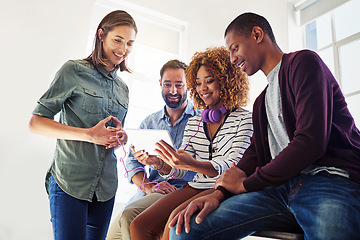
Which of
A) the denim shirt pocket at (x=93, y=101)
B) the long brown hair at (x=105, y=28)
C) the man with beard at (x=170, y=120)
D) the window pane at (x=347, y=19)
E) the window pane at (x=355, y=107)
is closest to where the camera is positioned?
the denim shirt pocket at (x=93, y=101)

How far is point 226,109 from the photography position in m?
1.64

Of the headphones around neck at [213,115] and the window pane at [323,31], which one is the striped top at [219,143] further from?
the window pane at [323,31]

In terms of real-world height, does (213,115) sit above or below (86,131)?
above

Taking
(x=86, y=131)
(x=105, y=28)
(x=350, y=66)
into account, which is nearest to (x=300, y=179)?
(x=86, y=131)

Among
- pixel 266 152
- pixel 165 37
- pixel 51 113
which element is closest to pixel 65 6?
pixel 165 37

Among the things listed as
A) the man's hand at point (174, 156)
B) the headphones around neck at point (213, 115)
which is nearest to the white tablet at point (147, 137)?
the man's hand at point (174, 156)

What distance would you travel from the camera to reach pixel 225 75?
172 centimetres

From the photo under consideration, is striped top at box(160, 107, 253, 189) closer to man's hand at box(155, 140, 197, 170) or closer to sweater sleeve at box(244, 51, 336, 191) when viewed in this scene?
man's hand at box(155, 140, 197, 170)

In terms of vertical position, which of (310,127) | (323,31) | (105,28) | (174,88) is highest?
(323,31)

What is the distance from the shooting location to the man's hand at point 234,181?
1.10m

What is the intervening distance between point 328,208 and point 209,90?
3.18 ft

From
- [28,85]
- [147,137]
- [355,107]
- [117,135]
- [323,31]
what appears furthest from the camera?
[323,31]

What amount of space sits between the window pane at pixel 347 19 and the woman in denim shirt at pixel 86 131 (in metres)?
2.48

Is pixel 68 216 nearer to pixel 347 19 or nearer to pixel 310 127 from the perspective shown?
pixel 310 127
